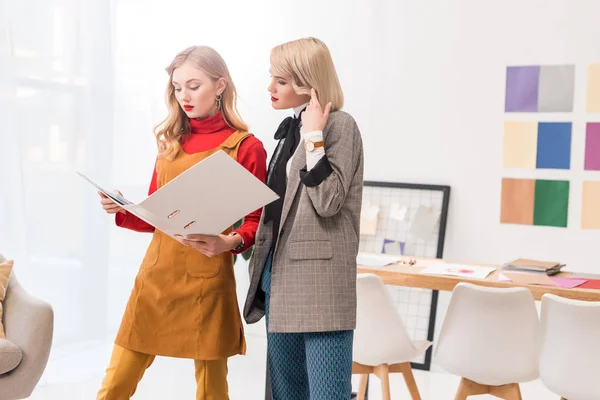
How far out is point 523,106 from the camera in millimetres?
4090

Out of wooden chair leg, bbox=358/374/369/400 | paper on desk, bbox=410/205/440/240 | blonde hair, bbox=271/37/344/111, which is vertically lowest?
wooden chair leg, bbox=358/374/369/400

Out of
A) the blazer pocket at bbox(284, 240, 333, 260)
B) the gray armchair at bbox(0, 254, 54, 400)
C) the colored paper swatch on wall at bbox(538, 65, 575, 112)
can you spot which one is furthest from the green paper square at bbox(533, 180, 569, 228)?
the gray armchair at bbox(0, 254, 54, 400)

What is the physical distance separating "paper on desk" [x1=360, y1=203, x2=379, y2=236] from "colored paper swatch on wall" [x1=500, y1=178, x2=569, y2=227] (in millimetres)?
704

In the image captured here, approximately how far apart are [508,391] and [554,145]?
160 centimetres

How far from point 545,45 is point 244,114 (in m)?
1.85

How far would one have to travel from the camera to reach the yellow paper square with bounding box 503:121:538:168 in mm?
4070

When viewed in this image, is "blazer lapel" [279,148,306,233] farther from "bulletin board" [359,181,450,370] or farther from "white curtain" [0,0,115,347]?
"bulletin board" [359,181,450,370]

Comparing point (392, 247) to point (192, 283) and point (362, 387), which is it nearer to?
point (362, 387)

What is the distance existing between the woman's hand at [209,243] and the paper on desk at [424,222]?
2.45 m

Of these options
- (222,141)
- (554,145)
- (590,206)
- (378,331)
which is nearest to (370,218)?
(554,145)

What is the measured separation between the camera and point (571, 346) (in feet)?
8.68

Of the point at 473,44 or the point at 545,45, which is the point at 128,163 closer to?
the point at 473,44

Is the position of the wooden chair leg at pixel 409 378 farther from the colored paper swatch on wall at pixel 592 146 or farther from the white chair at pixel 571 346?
the colored paper swatch on wall at pixel 592 146

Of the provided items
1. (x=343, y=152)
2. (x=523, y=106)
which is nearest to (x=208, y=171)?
(x=343, y=152)
